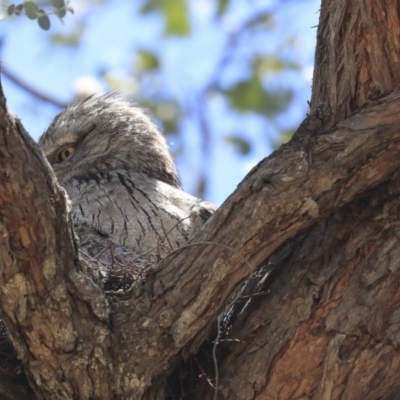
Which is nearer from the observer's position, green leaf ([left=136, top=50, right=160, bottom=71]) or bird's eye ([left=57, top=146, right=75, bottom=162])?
bird's eye ([left=57, top=146, right=75, bottom=162])

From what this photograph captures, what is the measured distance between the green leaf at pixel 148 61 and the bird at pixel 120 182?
1.72 metres

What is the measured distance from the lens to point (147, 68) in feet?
21.6

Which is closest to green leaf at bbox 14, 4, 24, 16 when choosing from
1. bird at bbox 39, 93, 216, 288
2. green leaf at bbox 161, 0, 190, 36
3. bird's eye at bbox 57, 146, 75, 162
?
bird at bbox 39, 93, 216, 288

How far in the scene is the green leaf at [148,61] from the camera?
21.5ft

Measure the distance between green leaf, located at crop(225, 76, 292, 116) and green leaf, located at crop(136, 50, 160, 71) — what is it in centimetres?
64

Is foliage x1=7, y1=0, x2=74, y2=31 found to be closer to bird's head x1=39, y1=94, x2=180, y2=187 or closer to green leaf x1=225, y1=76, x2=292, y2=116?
bird's head x1=39, y1=94, x2=180, y2=187

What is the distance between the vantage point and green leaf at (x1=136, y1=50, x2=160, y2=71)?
6.54 m

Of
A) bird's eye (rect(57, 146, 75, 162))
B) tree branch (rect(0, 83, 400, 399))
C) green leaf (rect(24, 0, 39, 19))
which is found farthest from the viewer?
bird's eye (rect(57, 146, 75, 162))

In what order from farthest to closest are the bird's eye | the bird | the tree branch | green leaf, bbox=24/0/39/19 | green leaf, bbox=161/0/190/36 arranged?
green leaf, bbox=161/0/190/36
the bird's eye
the bird
green leaf, bbox=24/0/39/19
the tree branch

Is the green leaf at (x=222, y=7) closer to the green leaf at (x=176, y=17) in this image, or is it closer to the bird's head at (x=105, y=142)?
the green leaf at (x=176, y=17)

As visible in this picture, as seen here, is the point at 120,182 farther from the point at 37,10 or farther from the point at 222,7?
the point at 222,7

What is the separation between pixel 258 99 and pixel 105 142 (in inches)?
90.0

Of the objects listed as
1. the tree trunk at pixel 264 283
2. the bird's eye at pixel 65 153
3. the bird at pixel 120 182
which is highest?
the bird's eye at pixel 65 153

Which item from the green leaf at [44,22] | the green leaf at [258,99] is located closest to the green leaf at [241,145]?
the green leaf at [258,99]
